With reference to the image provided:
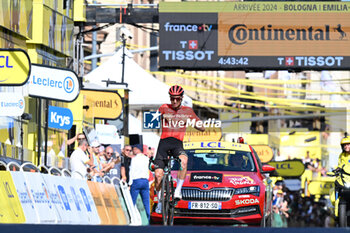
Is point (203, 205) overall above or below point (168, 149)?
below

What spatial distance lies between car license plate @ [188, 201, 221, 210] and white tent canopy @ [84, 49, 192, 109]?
58.7 feet

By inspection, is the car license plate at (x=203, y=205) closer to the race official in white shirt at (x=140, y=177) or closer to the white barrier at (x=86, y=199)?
the white barrier at (x=86, y=199)

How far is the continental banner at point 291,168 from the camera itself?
41375 mm

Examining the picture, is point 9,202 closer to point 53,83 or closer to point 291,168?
point 53,83

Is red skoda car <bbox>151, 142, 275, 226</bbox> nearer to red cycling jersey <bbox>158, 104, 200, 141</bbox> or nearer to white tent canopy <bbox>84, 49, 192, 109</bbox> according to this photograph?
red cycling jersey <bbox>158, 104, 200, 141</bbox>

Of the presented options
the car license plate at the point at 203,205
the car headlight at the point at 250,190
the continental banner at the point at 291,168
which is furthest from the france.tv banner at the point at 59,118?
the continental banner at the point at 291,168

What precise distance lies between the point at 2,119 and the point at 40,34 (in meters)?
4.76

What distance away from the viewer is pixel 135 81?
3453 cm

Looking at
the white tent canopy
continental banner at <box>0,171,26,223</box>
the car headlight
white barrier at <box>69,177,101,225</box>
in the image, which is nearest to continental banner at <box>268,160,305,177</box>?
the white tent canopy

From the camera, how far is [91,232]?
7.73 meters

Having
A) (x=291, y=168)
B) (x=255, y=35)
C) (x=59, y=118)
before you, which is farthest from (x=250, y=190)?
(x=291, y=168)

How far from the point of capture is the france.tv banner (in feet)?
64.8

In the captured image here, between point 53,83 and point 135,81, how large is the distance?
15.4 meters

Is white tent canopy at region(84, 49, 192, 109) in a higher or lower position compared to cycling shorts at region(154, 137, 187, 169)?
higher
